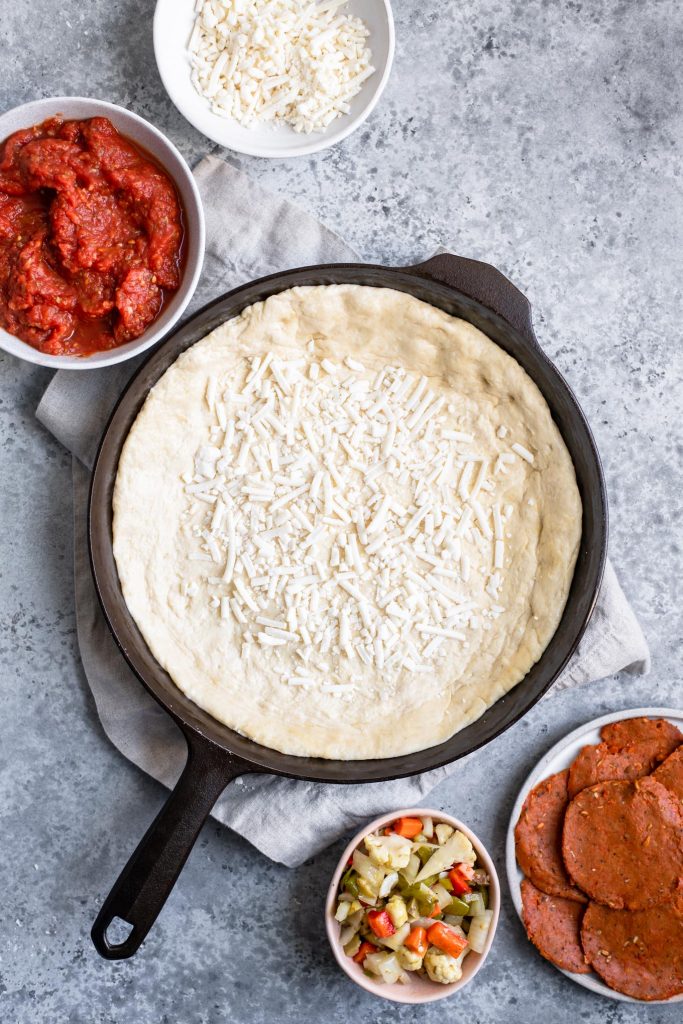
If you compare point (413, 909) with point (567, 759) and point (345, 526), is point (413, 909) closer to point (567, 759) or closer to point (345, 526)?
point (567, 759)

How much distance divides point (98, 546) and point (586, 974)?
1.93 meters

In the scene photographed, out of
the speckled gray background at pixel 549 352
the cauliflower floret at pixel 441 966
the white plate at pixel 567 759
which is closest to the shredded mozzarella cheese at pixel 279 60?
the speckled gray background at pixel 549 352

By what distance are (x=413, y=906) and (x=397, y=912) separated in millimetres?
59

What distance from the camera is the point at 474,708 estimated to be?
95.6 inches

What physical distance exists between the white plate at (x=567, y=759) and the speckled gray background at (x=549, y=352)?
0.06 m

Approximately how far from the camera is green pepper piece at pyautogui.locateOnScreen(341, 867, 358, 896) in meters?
2.43

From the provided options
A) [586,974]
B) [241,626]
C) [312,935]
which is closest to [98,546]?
[241,626]

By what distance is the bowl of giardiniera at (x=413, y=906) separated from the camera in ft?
7.94

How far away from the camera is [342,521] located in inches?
95.0

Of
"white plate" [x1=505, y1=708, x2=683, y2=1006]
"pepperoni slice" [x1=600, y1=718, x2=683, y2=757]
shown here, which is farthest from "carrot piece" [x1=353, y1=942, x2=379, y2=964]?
"pepperoni slice" [x1=600, y1=718, x2=683, y2=757]

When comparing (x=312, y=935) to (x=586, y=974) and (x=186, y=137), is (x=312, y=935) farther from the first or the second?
(x=186, y=137)

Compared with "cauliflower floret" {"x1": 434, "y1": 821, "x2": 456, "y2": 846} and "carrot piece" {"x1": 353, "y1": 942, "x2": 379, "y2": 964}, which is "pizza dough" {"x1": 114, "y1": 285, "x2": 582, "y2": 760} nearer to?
"cauliflower floret" {"x1": 434, "y1": 821, "x2": 456, "y2": 846}

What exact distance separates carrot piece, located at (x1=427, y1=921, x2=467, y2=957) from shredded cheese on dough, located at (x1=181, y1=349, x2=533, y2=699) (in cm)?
71

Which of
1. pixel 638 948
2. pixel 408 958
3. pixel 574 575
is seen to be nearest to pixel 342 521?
pixel 574 575
